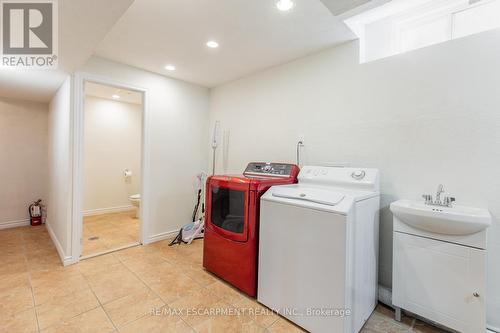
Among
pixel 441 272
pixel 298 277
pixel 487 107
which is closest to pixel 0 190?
pixel 298 277

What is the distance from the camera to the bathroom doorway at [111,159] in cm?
427

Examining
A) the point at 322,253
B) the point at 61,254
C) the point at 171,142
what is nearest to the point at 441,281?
the point at 322,253

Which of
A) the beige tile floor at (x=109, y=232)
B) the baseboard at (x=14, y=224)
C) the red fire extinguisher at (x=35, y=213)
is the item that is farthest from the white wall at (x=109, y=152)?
the baseboard at (x=14, y=224)

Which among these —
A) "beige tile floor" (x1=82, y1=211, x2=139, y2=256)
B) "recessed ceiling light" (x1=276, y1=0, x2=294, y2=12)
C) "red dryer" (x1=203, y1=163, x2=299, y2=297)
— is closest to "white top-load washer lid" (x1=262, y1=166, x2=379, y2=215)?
"red dryer" (x1=203, y1=163, x2=299, y2=297)

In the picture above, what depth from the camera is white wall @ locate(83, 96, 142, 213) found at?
14.8ft

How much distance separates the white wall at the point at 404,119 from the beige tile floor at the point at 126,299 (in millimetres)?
1082

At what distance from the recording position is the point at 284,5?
5.77 ft

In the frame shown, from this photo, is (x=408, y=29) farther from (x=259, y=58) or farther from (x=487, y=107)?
(x=259, y=58)

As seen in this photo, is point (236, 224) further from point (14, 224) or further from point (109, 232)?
point (14, 224)

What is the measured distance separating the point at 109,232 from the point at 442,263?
4.09 metres

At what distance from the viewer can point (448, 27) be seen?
6.43ft

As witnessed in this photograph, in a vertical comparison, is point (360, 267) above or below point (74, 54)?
below

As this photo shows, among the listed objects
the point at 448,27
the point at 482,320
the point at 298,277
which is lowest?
the point at 482,320

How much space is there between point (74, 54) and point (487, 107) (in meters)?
3.30
